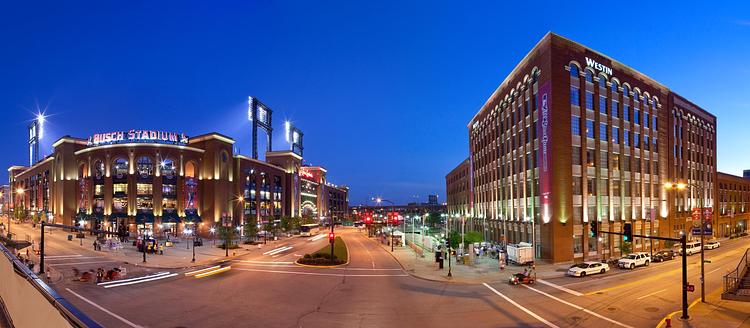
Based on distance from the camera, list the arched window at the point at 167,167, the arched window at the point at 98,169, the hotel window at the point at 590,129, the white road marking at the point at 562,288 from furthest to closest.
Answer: the arched window at the point at 98,169
the arched window at the point at 167,167
the hotel window at the point at 590,129
the white road marking at the point at 562,288

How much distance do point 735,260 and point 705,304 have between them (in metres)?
31.6

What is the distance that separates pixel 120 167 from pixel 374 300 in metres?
86.5

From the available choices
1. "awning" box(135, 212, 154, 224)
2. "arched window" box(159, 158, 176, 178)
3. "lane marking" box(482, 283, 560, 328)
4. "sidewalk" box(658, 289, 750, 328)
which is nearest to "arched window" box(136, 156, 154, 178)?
"arched window" box(159, 158, 176, 178)

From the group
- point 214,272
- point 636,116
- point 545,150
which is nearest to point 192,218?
point 214,272

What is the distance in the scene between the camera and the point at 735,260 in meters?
50.9

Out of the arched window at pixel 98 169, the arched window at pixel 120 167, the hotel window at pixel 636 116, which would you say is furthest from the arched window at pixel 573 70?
the arched window at pixel 98 169

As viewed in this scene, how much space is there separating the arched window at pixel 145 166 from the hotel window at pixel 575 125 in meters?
84.0

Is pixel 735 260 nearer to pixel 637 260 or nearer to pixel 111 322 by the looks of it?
pixel 637 260

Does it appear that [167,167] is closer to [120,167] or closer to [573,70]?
[120,167]

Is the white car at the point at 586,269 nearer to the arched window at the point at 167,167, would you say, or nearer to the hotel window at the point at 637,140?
the hotel window at the point at 637,140

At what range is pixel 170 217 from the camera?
306ft

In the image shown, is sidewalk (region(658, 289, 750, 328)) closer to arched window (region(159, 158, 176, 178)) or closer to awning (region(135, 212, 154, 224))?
awning (region(135, 212, 154, 224))

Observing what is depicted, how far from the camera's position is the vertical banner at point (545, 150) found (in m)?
50.3

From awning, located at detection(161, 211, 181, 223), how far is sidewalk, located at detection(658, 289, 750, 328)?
9196 centimetres
